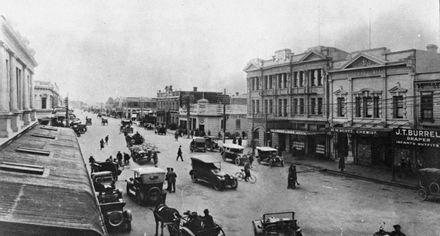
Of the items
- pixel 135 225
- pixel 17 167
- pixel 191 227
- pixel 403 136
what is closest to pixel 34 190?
pixel 17 167

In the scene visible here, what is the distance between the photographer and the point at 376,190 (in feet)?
70.8

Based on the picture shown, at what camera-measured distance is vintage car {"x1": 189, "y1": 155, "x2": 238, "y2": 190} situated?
21.2 m

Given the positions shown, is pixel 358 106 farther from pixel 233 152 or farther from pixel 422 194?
pixel 422 194

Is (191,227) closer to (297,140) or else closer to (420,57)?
(420,57)

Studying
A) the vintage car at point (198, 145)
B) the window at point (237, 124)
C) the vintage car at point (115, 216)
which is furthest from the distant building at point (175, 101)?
the vintage car at point (115, 216)

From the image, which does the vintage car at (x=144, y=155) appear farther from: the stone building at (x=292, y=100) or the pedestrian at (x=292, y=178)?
the stone building at (x=292, y=100)

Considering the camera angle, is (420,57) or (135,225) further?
(420,57)

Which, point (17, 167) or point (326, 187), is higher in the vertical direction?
point (17, 167)

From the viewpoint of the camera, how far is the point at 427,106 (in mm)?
25188

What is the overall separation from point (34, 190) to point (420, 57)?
88.5ft

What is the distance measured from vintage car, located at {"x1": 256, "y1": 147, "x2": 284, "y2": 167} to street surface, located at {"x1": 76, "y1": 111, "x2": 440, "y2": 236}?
3785 millimetres

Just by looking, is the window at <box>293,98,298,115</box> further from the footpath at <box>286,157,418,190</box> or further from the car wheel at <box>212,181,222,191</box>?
the car wheel at <box>212,181,222,191</box>

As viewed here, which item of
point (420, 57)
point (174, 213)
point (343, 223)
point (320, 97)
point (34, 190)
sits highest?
point (420, 57)

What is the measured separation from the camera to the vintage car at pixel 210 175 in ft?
69.6
